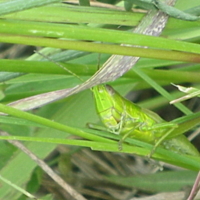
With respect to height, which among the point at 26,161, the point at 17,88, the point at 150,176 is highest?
the point at 17,88

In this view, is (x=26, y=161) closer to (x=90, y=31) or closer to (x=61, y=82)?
(x=61, y=82)

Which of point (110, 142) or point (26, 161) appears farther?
point (26, 161)

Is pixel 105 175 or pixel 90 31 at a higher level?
pixel 90 31

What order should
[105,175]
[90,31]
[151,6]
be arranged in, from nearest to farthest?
[90,31] < [151,6] < [105,175]

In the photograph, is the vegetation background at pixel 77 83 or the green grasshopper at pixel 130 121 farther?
the green grasshopper at pixel 130 121

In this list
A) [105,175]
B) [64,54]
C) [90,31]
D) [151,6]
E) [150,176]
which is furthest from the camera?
[105,175]

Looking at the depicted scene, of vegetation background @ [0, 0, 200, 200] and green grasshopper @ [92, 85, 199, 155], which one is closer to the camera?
vegetation background @ [0, 0, 200, 200]

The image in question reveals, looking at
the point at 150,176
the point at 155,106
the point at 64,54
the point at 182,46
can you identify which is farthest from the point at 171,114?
the point at 182,46

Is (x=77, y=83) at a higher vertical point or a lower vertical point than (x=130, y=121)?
higher
